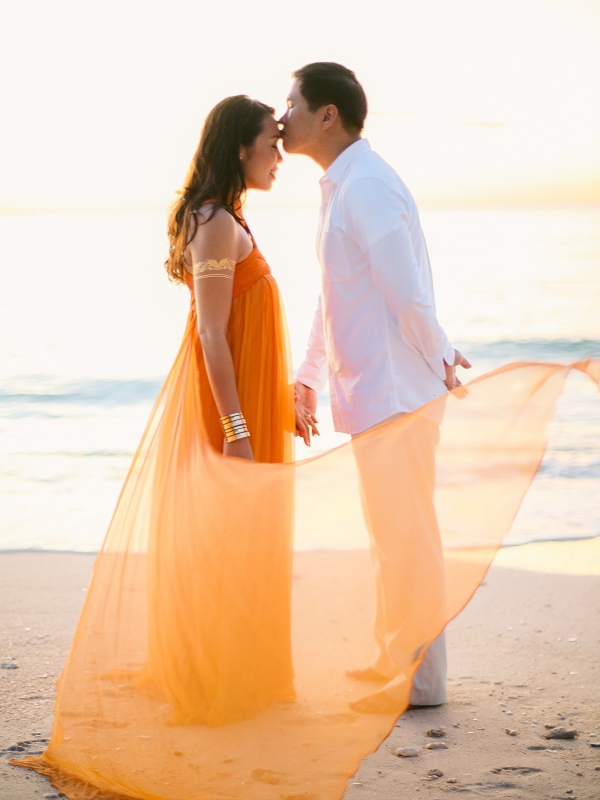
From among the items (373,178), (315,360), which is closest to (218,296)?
(373,178)

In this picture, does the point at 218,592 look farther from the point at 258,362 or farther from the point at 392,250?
the point at 392,250

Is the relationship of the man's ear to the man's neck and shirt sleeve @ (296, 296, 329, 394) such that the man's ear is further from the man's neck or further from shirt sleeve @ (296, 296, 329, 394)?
shirt sleeve @ (296, 296, 329, 394)

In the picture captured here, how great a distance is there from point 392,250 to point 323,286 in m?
0.32

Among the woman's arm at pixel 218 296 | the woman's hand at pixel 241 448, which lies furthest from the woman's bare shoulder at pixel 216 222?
the woman's hand at pixel 241 448

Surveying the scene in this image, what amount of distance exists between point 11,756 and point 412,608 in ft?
4.41

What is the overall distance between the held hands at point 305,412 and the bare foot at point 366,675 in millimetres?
853

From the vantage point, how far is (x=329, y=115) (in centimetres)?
285

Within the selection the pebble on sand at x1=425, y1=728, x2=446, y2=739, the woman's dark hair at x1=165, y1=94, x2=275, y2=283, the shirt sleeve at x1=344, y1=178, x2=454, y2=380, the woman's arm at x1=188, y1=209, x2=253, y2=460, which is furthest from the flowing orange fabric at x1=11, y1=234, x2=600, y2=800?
Answer: the pebble on sand at x1=425, y1=728, x2=446, y2=739

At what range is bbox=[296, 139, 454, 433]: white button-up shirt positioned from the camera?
2678 mm

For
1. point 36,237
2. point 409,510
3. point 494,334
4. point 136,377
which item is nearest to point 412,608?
point 409,510

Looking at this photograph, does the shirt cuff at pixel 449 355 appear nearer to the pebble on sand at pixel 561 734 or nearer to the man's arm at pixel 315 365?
the man's arm at pixel 315 365

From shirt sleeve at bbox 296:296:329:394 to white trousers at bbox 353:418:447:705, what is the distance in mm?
831

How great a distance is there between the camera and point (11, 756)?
8.63 feet

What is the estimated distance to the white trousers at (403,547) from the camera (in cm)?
229
